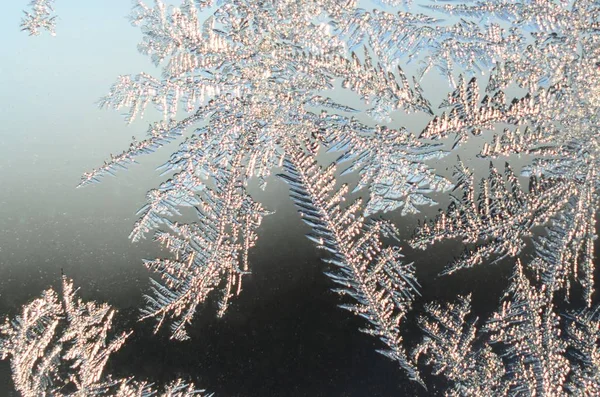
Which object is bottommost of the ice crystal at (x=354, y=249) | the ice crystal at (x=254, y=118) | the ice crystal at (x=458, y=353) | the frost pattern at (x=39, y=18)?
the ice crystal at (x=458, y=353)

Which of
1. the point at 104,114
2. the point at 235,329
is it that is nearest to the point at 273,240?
the point at 235,329

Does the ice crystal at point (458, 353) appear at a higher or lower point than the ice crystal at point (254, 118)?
lower

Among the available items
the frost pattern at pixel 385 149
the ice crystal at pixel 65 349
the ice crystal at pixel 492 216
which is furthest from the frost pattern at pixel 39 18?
the ice crystal at pixel 492 216

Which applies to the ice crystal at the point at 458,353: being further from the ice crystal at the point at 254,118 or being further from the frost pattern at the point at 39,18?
the frost pattern at the point at 39,18

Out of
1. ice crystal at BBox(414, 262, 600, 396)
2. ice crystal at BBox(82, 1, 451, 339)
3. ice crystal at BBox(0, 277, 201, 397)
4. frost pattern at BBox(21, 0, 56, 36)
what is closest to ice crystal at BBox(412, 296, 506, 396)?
ice crystal at BBox(414, 262, 600, 396)

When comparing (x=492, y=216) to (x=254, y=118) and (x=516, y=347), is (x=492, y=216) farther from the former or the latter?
(x=254, y=118)

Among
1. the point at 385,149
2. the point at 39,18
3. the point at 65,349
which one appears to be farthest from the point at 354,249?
the point at 39,18
